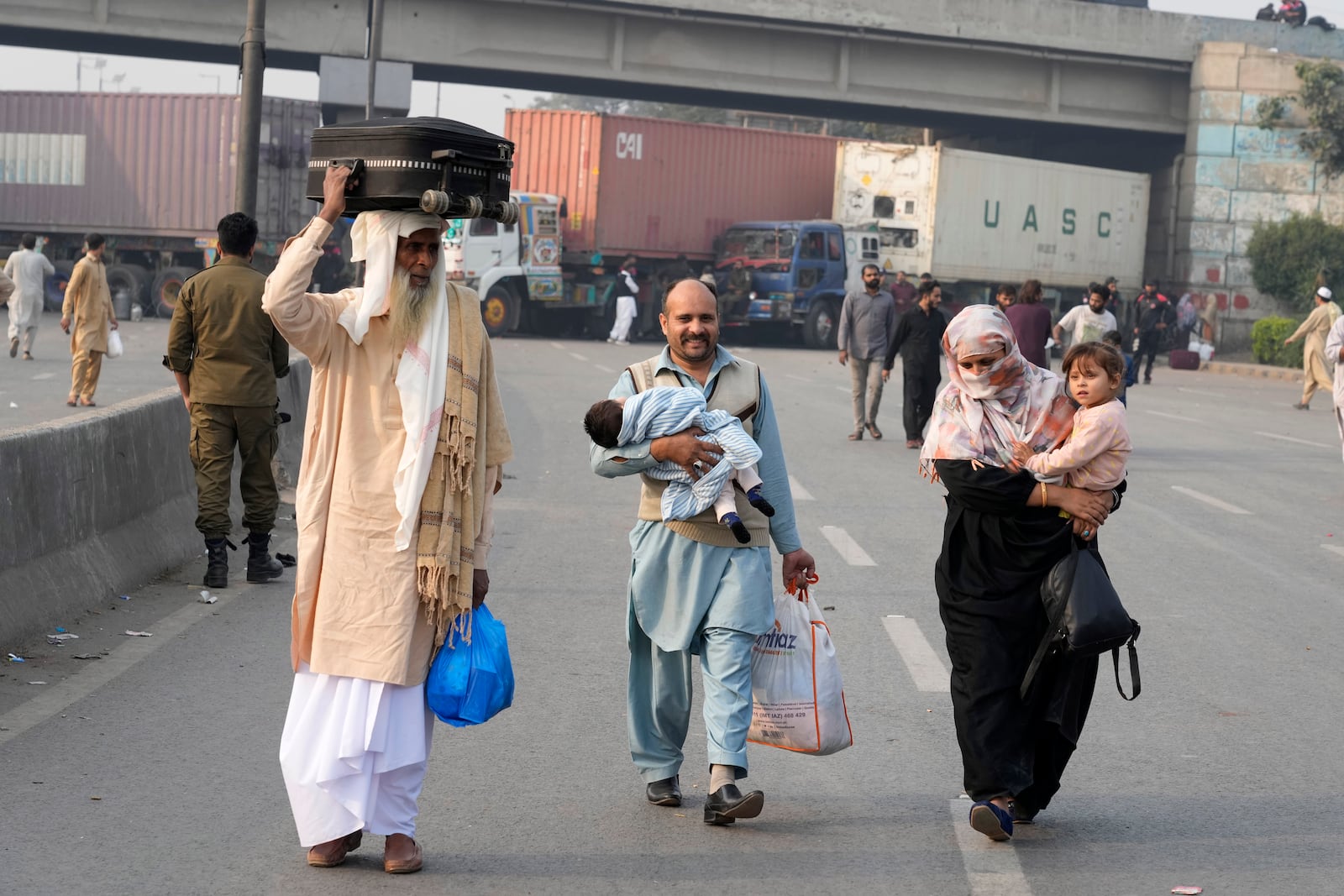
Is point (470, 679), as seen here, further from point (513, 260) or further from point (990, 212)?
point (990, 212)

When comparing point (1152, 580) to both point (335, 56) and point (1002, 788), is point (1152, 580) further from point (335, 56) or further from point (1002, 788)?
point (335, 56)

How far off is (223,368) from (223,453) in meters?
0.44

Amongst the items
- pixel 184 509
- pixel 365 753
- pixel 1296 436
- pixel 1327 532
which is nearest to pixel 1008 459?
pixel 365 753

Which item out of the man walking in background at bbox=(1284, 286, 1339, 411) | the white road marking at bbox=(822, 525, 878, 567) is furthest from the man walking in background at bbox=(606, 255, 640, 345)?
the white road marking at bbox=(822, 525, 878, 567)

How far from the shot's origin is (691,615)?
471 cm

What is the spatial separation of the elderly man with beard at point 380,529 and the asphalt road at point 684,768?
0.28 metres

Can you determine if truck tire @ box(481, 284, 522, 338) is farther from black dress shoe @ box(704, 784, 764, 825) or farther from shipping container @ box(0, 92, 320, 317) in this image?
black dress shoe @ box(704, 784, 764, 825)

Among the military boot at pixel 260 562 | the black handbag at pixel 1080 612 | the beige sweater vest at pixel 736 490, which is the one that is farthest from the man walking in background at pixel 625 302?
the black handbag at pixel 1080 612

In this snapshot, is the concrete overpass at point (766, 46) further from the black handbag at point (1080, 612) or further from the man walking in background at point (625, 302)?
the black handbag at point (1080, 612)

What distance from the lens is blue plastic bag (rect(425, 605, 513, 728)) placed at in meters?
4.22

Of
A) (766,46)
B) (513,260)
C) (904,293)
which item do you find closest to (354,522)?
(904,293)

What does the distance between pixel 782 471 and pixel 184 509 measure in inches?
212

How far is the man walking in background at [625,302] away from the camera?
36.6 meters

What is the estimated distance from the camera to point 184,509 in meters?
9.26
